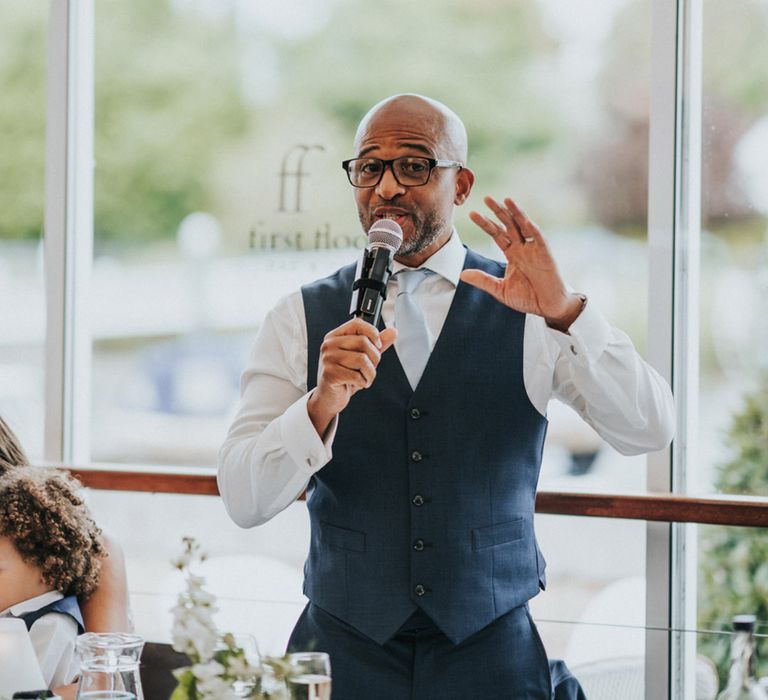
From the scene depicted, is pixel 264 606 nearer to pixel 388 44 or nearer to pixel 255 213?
pixel 255 213

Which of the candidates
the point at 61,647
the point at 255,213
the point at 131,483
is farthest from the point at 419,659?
the point at 255,213

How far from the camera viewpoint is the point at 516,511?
1.93 meters

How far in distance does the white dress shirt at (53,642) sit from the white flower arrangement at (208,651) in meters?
0.63

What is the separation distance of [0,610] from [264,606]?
48cm

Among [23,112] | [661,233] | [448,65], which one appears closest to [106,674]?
[661,233]

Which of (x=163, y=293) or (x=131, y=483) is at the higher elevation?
(x=163, y=293)

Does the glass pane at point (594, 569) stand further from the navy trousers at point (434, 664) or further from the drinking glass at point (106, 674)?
the drinking glass at point (106, 674)

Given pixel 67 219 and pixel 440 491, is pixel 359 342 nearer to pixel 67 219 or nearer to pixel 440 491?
pixel 440 491

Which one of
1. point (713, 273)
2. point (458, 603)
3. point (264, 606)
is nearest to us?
point (458, 603)

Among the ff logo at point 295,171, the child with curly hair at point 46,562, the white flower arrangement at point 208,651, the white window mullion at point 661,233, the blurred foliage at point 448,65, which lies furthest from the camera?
the ff logo at point 295,171

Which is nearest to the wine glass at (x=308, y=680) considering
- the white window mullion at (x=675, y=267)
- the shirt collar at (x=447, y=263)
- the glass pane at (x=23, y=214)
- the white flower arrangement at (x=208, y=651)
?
the white flower arrangement at (x=208, y=651)

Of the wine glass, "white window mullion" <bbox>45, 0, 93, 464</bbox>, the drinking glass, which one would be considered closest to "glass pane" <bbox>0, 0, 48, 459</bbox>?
"white window mullion" <bbox>45, 0, 93, 464</bbox>

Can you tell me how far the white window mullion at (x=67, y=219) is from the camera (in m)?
3.26

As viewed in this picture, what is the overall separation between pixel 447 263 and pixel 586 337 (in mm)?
349
